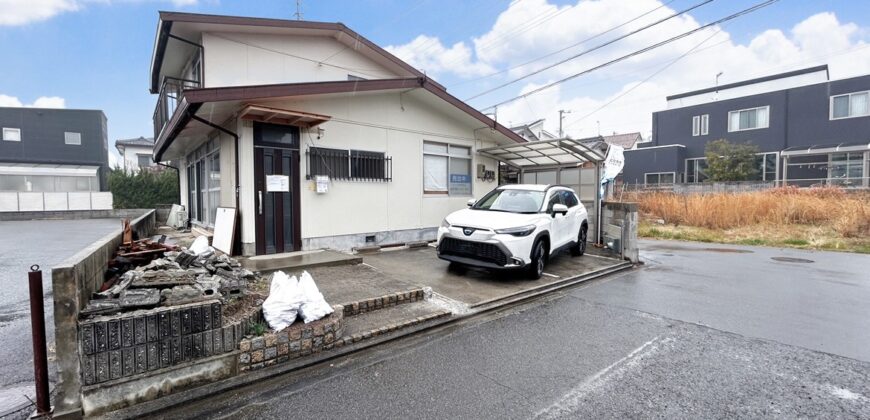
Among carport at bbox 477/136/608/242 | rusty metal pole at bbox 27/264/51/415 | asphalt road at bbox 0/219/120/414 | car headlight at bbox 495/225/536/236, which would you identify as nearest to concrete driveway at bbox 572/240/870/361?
car headlight at bbox 495/225/536/236

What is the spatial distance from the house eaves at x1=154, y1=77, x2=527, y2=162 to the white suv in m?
2.91

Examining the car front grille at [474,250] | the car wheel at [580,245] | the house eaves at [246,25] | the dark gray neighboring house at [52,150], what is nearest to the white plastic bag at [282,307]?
the car front grille at [474,250]

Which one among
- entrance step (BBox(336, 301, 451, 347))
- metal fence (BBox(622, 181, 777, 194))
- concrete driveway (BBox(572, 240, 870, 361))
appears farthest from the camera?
metal fence (BBox(622, 181, 777, 194))

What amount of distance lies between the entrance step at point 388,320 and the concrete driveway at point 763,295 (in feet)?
8.36

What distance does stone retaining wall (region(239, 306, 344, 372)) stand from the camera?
3.17 meters

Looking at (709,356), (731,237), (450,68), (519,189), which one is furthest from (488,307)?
(450,68)

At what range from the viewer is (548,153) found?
33.4ft

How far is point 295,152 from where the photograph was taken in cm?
735

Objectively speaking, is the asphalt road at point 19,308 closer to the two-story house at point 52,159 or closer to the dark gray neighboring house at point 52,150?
the two-story house at point 52,159

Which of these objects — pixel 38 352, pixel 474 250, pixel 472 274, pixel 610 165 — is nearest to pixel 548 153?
pixel 610 165

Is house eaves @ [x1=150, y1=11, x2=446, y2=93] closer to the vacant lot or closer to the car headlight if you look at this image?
the car headlight

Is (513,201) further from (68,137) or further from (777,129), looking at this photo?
(68,137)

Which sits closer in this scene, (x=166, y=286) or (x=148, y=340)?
(x=148, y=340)

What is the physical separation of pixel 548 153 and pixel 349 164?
5250 millimetres
